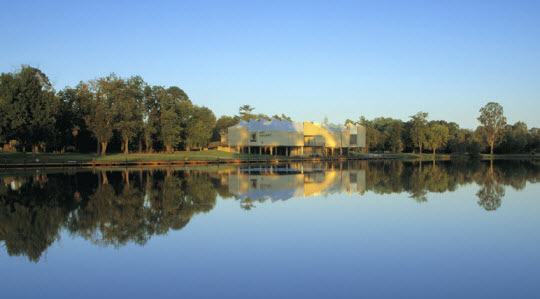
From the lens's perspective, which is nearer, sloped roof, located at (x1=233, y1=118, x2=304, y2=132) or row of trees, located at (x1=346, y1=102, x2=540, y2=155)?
sloped roof, located at (x1=233, y1=118, x2=304, y2=132)

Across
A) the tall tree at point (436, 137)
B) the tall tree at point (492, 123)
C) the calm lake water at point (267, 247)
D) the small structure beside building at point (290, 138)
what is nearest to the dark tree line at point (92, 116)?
the small structure beside building at point (290, 138)

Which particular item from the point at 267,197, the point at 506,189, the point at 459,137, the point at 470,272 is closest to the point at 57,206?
the point at 267,197

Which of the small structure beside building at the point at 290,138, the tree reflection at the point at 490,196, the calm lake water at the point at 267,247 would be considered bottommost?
the calm lake water at the point at 267,247

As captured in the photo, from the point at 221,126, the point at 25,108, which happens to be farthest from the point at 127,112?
the point at 221,126

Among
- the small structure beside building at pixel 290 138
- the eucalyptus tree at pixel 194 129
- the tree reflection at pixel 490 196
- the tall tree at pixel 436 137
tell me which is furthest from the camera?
the tall tree at pixel 436 137

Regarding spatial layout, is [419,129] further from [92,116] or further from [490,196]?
[490,196]

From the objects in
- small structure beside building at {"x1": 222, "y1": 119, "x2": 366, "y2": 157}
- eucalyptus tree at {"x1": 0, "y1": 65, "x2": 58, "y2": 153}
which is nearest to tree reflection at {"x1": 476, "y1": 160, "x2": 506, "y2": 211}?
eucalyptus tree at {"x1": 0, "y1": 65, "x2": 58, "y2": 153}

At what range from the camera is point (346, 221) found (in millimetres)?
14719

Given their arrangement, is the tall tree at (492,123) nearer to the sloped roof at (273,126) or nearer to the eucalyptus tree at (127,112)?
the sloped roof at (273,126)

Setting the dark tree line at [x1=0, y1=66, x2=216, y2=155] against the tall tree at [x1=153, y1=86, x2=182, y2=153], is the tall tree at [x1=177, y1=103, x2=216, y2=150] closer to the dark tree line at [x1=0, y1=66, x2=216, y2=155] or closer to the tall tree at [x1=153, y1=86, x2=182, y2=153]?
the dark tree line at [x1=0, y1=66, x2=216, y2=155]

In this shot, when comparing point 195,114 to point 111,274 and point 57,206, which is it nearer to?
point 57,206

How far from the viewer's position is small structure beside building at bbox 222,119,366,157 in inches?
2926

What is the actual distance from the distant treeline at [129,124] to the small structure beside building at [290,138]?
22.5ft

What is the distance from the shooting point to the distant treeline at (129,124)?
157 feet
